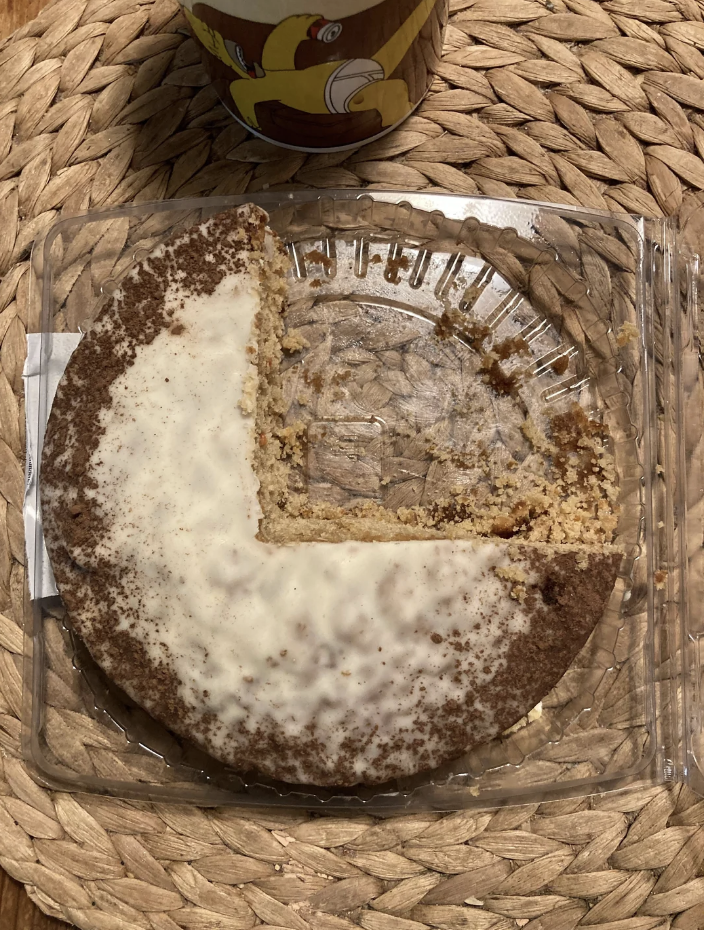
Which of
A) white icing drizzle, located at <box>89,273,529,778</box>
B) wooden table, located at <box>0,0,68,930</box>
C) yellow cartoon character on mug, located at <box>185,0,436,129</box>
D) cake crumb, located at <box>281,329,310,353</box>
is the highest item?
yellow cartoon character on mug, located at <box>185,0,436,129</box>

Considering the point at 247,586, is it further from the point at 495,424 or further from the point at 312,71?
the point at 312,71

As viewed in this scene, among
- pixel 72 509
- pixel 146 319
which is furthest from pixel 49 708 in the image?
pixel 146 319

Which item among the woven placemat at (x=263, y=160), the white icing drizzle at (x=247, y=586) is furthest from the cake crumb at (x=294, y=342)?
the woven placemat at (x=263, y=160)

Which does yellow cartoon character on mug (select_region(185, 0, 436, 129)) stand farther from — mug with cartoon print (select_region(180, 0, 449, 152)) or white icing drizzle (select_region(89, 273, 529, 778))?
white icing drizzle (select_region(89, 273, 529, 778))

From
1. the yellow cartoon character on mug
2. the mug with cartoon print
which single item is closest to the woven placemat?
the mug with cartoon print

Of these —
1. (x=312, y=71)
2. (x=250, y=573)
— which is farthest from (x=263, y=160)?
(x=250, y=573)

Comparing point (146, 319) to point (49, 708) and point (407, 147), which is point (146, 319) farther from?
point (49, 708)

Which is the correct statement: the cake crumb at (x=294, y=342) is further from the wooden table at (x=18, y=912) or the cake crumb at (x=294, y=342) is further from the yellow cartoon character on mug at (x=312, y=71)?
the wooden table at (x=18, y=912)
